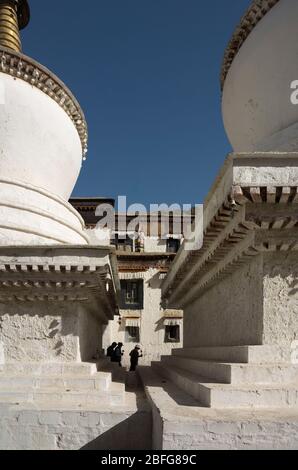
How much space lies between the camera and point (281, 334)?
4961mm

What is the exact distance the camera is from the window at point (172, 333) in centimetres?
2233

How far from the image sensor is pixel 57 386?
606cm

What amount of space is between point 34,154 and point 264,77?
14.0 feet

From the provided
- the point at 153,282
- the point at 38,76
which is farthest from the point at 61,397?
the point at 153,282

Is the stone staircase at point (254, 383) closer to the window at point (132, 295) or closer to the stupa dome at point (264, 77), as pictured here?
the stupa dome at point (264, 77)

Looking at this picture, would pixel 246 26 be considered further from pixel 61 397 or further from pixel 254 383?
pixel 61 397

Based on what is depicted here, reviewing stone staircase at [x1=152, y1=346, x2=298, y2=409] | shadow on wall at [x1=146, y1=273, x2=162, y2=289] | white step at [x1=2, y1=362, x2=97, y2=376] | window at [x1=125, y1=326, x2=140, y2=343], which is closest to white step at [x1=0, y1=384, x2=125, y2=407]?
white step at [x1=2, y1=362, x2=97, y2=376]

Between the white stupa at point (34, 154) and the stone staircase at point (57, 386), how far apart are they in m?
2.01

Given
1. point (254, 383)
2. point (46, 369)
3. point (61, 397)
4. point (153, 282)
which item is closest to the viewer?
point (254, 383)

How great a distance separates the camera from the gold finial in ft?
30.9

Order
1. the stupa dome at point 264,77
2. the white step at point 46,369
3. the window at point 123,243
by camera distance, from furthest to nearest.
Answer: the window at point 123,243, the white step at point 46,369, the stupa dome at point 264,77

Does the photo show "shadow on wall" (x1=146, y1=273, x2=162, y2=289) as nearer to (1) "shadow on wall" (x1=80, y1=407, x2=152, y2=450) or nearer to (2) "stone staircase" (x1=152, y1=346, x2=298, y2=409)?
(1) "shadow on wall" (x1=80, y1=407, x2=152, y2=450)

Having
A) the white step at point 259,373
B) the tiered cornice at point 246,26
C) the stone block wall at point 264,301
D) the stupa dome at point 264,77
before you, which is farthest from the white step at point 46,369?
the tiered cornice at point 246,26

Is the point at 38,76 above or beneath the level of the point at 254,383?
above
